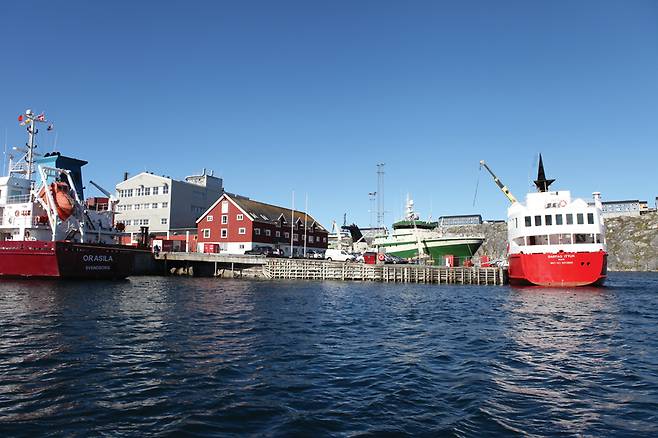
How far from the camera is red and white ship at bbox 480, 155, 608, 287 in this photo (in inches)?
1592

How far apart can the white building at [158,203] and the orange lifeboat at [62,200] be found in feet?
101

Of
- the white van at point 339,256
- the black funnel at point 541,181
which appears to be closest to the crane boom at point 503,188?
the black funnel at point 541,181

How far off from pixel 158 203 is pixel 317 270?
1478 inches

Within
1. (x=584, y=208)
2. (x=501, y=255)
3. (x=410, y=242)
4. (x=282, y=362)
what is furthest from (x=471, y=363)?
(x=501, y=255)

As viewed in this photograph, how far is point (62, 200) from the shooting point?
4478cm

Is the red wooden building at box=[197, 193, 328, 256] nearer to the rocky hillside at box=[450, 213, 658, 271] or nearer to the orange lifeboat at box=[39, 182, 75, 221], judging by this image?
the orange lifeboat at box=[39, 182, 75, 221]

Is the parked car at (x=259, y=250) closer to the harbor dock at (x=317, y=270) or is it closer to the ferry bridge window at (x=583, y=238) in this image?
the harbor dock at (x=317, y=270)

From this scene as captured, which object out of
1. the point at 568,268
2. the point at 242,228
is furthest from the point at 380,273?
the point at 242,228

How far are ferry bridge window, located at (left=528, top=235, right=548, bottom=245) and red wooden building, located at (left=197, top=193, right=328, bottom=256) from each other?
126 feet

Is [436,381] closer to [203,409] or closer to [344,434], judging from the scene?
[344,434]

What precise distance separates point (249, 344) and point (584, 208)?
123 ft

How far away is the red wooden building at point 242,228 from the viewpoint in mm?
69938

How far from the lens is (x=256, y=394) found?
9.92 meters

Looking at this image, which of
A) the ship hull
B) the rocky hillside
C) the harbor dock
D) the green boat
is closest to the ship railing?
the harbor dock
